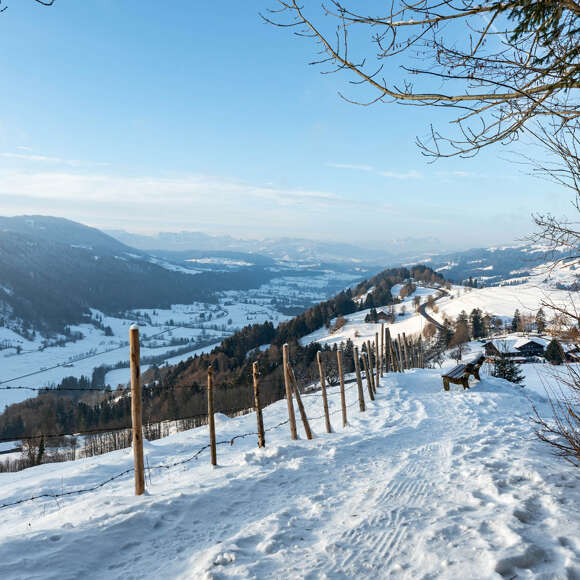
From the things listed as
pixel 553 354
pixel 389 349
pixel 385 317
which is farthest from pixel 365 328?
pixel 553 354

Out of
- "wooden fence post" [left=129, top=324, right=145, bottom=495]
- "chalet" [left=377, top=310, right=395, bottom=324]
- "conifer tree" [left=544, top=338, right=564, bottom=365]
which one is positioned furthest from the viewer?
"chalet" [left=377, top=310, right=395, bottom=324]

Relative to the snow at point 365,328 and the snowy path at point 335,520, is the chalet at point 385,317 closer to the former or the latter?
the snow at point 365,328

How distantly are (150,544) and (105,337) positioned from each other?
212820 millimetres

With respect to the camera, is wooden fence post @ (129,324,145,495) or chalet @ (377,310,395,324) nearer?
wooden fence post @ (129,324,145,495)

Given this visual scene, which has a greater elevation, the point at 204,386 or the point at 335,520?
the point at 335,520

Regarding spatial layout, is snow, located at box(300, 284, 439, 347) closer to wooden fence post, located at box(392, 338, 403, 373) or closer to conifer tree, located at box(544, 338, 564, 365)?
wooden fence post, located at box(392, 338, 403, 373)

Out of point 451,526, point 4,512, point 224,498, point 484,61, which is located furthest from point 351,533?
point 4,512

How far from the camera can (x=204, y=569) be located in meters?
3.11

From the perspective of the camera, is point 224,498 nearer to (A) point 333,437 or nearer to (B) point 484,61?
(A) point 333,437

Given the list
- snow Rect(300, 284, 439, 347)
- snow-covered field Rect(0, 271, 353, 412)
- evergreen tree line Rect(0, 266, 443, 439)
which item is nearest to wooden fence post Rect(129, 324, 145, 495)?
evergreen tree line Rect(0, 266, 443, 439)

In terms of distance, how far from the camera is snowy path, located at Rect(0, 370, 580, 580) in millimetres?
3035

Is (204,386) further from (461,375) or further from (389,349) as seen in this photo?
(461,375)

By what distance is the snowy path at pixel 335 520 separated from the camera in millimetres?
3035

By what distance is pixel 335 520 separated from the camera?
3.96m
